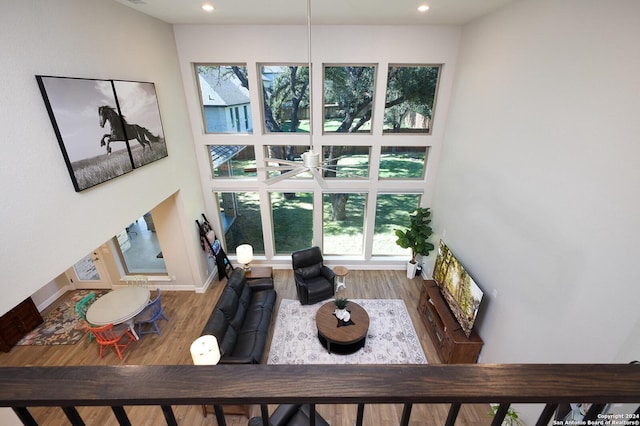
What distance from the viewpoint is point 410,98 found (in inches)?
227

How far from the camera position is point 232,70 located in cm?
562

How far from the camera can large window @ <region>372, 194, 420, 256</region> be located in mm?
6672

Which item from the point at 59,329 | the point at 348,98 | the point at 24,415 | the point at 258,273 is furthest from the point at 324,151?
the point at 59,329

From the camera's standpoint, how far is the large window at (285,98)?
5.69 m

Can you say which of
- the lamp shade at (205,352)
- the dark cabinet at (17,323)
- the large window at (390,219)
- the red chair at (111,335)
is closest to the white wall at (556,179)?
the large window at (390,219)

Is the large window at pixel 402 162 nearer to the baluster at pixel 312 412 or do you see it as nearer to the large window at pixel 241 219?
the large window at pixel 241 219

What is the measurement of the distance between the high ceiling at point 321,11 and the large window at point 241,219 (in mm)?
3350

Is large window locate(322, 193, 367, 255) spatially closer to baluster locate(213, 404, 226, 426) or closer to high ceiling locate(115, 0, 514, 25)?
high ceiling locate(115, 0, 514, 25)

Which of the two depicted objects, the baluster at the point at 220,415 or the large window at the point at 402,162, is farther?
the large window at the point at 402,162

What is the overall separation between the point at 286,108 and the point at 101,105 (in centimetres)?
333

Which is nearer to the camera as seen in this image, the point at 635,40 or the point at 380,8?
the point at 635,40

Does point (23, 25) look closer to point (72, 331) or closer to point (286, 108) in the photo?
point (286, 108)

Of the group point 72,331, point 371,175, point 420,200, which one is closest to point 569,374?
point 371,175

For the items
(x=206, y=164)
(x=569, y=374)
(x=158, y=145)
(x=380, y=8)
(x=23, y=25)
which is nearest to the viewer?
(x=569, y=374)
